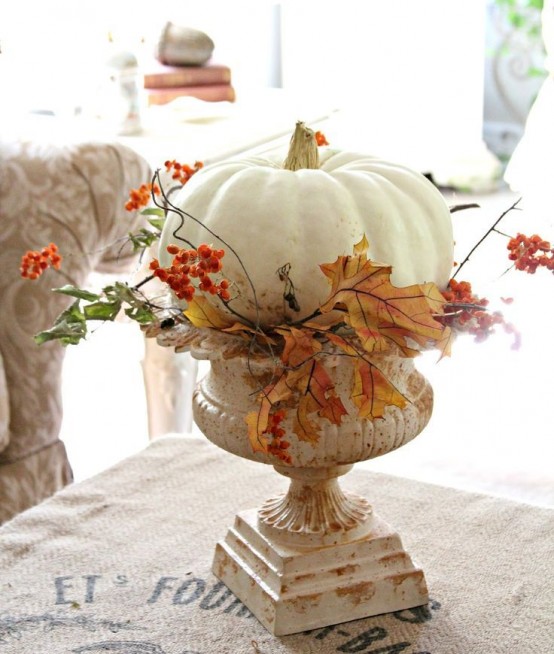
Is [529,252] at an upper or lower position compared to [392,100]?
upper

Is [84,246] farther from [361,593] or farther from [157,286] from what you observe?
[361,593]

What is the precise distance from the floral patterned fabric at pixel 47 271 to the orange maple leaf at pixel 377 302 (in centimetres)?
71

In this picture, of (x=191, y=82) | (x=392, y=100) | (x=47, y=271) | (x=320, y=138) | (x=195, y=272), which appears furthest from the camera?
(x=392, y=100)

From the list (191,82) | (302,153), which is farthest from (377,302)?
(191,82)

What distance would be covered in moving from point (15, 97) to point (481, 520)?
1938 mm

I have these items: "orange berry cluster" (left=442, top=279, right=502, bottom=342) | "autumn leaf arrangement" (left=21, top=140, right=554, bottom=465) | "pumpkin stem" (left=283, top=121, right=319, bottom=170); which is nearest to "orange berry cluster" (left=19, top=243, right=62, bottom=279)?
"autumn leaf arrangement" (left=21, top=140, right=554, bottom=465)

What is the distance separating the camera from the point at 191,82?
91.1 inches

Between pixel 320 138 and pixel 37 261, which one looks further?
pixel 320 138

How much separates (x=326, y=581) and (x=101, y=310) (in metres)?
0.26

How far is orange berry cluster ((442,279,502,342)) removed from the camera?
0.69 metres

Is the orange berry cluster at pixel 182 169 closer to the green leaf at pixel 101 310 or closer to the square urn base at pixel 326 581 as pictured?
the green leaf at pixel 101 310

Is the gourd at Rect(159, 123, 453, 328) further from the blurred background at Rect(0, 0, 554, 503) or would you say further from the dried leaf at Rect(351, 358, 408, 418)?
the blurred background at Rect(0, 0, 554, 503)

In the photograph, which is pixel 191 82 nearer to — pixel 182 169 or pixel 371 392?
pixel 182 169

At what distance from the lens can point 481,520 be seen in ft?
3.06
